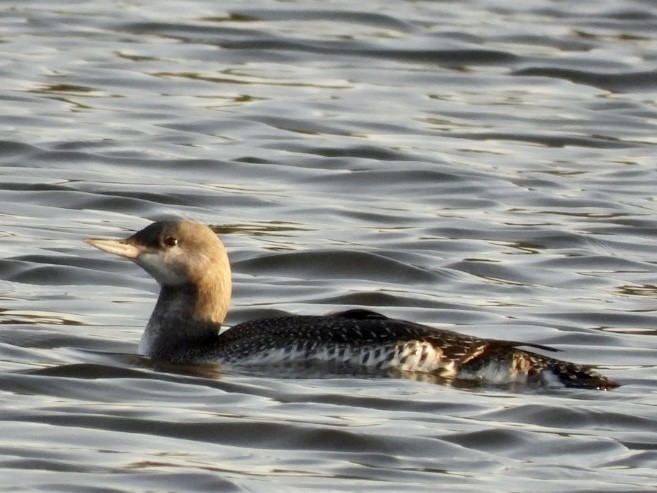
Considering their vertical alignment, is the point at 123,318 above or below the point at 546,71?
below

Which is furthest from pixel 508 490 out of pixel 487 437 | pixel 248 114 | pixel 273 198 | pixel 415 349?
pixel 248 114

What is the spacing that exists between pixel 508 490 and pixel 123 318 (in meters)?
4.57

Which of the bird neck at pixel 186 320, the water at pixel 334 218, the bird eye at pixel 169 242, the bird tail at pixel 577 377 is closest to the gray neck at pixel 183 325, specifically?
the bird neck at pixel 186 320

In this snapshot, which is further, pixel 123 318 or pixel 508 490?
pixel 123 318

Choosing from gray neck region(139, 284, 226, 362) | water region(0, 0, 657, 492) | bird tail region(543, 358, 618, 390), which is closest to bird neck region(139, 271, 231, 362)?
gray neck region(139, 284, 226, 362)

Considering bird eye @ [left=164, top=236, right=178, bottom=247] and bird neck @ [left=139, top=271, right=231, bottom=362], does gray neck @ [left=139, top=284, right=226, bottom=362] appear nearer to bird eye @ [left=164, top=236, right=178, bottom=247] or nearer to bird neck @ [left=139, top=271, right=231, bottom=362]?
bird neck @ [left=139, top=271, right=231, bottom=362]

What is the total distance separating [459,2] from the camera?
27.4m

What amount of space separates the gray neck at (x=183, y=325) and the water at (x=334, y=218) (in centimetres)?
17

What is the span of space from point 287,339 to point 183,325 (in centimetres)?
70

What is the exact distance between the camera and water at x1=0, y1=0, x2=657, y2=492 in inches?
390

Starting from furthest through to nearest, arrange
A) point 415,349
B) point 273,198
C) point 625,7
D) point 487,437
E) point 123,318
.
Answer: point 625,7, point 273,198, point 123,318, point 415,349, point 487,437

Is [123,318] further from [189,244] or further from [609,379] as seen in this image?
[609,379]

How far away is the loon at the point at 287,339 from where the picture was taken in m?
11.6

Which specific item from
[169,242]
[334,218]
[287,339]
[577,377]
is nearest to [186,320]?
[169,242]
